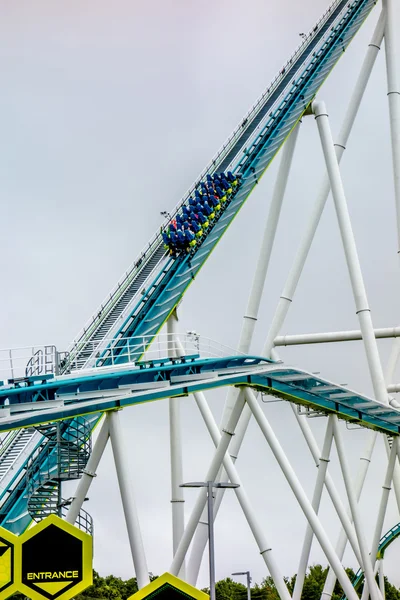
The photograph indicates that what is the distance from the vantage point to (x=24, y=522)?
2928cm

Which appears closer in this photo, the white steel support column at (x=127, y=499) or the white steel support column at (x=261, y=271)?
the white steel support column at (x=127, y=499)

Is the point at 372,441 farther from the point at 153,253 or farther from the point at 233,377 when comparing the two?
the point at 233,377

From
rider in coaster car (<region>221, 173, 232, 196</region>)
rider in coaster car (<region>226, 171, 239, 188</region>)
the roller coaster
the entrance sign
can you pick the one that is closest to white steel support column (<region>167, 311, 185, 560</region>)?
the roller coaster

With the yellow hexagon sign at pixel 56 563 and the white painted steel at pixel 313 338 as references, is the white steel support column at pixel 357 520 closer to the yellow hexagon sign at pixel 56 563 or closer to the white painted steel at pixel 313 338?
the white painted steel at pixel 313 338

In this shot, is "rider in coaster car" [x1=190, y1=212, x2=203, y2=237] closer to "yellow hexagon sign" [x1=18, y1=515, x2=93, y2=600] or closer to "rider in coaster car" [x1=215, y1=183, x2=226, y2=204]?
"rider in coaster car" [x1=215, y1=183, x2=226, y2=204]

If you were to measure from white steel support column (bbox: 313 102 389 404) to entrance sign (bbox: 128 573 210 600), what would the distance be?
2030 cm

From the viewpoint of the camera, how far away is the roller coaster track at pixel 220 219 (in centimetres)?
3028

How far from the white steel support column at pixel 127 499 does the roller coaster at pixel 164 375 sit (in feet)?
0.88

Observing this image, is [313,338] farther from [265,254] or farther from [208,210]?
[208,210]

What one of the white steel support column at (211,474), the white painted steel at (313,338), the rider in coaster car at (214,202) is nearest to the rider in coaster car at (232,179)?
the rider in coaster car at (214,202)

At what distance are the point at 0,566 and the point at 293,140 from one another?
26799 millimetres

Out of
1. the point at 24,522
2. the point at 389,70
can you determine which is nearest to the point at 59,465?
the point at 24,522

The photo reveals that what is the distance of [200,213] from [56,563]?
24.6m

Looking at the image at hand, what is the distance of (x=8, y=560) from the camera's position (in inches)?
564
